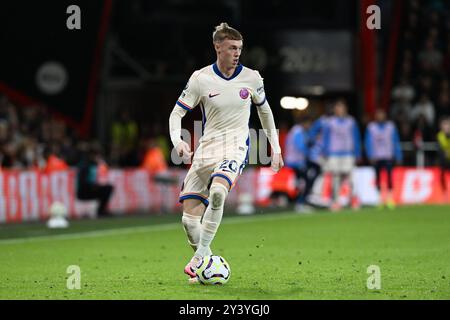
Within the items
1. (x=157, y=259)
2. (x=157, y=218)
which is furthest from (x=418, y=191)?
(x=157, y=259)

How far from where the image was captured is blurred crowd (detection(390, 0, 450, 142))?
1164 inches

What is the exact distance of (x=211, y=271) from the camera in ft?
32.7

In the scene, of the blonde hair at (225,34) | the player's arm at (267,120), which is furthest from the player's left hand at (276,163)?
the blonde hair at (225,34)

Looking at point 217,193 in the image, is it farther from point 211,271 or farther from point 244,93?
point 244,93

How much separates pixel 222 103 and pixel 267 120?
0.56 m

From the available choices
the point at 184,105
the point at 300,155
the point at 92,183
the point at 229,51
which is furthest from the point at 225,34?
the point at 300,155

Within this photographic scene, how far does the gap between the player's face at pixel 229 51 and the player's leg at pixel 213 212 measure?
106 centimetres

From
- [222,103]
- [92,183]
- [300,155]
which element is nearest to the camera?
[222,103]

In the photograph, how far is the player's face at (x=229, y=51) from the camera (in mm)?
10008

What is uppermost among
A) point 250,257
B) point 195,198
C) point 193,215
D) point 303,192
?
point 195,198

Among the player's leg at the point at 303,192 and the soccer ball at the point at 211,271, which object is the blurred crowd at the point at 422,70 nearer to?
the player's leg at the point at 303,192

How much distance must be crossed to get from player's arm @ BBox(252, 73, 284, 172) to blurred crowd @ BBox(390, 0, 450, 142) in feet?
61.6

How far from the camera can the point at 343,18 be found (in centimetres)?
3108

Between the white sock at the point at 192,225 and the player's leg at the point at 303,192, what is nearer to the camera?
the white sock at the point at 192,225
